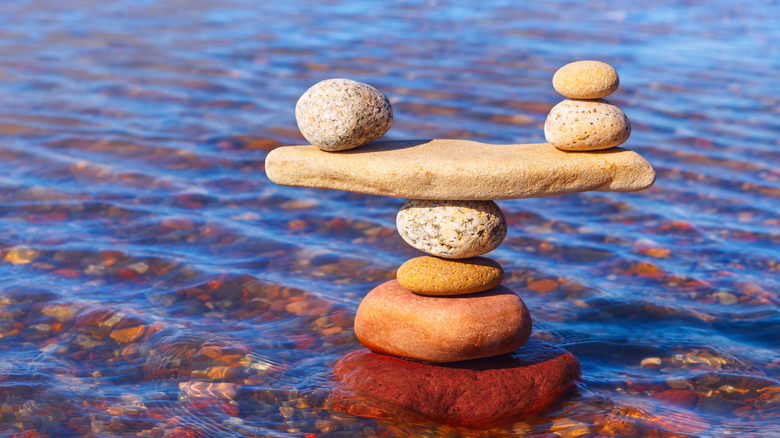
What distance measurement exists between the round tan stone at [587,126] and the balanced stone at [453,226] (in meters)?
0.60

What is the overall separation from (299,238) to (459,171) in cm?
307

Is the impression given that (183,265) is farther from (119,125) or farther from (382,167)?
(119,125)

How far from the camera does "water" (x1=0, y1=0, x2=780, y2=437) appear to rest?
4.72 m

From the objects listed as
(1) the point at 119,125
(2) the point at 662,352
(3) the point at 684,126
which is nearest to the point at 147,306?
(2) the point at 662,352

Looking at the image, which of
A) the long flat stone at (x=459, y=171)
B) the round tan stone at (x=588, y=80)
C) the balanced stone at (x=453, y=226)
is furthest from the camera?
the balanced stone at (x=453, y=226)

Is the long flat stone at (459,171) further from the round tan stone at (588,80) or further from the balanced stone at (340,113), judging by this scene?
the round tan stone at (588,80)

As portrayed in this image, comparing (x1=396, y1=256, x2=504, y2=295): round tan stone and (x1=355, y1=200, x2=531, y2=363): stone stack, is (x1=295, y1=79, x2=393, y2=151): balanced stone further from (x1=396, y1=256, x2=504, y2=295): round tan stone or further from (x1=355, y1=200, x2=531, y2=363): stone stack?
(x1=396, y1=256, x2=504, y2=295): round tan stone

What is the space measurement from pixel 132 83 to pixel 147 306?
6.43m

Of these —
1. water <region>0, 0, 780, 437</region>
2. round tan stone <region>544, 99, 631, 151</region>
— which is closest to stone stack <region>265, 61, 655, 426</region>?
round tan stone <region>544, 99, 631, 151</region>

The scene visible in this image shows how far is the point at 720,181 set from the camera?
8.24 meters

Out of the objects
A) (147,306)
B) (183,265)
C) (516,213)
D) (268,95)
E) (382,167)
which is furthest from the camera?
(268,95)

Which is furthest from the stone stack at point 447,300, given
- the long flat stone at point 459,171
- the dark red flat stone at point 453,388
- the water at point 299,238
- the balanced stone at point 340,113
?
the balanced stone at point 340,113

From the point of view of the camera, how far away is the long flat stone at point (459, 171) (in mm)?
4316

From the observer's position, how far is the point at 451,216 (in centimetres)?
455
